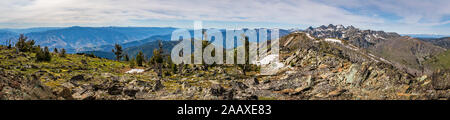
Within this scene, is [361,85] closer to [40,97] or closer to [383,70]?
[383,70]

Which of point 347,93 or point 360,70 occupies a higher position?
point 360,70

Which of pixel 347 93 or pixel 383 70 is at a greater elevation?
pixel 383 70
